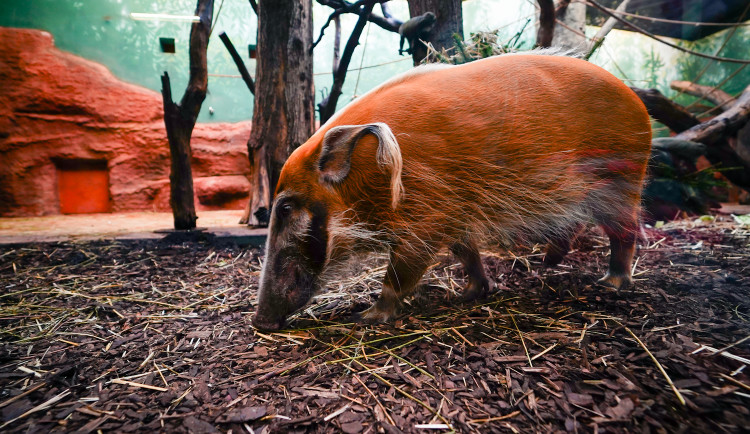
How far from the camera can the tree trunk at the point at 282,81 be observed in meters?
3.21

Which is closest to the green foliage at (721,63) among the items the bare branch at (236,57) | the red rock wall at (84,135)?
the bare branch at (236,57)

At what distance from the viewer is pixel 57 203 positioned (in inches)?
263

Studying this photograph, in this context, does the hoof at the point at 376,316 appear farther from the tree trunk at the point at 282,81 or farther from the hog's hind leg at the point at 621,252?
the tree trunk at the point at 282,81

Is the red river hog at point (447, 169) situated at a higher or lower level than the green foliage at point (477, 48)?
lower

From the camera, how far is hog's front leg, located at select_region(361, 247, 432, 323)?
1546 millimetres

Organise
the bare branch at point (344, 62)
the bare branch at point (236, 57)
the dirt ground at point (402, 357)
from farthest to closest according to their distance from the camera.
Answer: the bare branch at point (236, 57), the bare branch at point (344, 62), the dirt ground at point (402, 357)

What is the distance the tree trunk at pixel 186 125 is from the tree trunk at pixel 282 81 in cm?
51

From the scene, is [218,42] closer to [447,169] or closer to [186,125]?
[186,125]

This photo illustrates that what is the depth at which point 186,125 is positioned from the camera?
3.28 meters

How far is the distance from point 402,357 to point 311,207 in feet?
2.27

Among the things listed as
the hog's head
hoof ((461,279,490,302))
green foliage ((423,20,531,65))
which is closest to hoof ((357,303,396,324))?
the hog's head

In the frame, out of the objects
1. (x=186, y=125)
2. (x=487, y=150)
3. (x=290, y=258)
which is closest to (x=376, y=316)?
(x=290, y=258)

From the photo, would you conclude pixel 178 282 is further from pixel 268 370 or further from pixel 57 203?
pixel 57 203

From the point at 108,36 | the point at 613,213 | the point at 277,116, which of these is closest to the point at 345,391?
the point at 613,213
